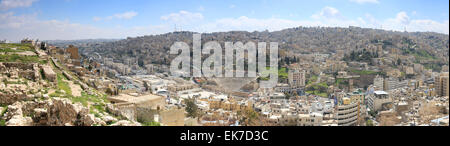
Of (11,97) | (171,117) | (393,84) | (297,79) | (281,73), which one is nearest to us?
(11,97)

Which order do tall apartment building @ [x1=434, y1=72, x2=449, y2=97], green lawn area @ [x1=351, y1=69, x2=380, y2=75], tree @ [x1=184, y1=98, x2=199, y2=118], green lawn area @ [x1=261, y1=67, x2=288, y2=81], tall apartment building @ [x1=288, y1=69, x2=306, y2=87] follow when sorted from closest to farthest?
tall apartment building @ [x1=434, y1=72, x2=449, y2=97]
tree @ [x1=184, y1=98, x2=199, y2=118]
tall apartment building @ [x1=288, y1=69, x2=306, y2=87]
green lawn area @ [x1=351, y1=69, x2=380, y2=75]
green lawn area @ [x1=261, y1=67, x2=288, y2=81]

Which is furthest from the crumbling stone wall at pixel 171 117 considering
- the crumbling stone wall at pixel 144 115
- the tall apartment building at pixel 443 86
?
the tall apartment building at pixel 443 86

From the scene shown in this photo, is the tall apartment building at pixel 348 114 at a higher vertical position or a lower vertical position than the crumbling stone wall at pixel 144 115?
lower

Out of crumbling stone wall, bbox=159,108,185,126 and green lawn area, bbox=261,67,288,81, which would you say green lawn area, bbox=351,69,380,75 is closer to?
green lawn area, bbox=261,67,288,81

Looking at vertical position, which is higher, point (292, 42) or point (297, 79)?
point (292, 42)

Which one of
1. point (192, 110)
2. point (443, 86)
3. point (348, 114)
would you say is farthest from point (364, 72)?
point (192, 110)

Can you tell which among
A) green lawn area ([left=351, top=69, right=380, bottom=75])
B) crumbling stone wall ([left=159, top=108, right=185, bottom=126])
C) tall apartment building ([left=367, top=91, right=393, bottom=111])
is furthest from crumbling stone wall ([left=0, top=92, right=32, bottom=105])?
green lawn area ([left=351, top=69, right=380, bottom=75])

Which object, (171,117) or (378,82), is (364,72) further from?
(171,117)

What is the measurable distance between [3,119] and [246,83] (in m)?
18.0

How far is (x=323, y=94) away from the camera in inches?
661

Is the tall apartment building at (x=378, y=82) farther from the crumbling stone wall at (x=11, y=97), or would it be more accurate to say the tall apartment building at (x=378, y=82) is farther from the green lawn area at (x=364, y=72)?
the crumbling stone wall at (x=11, y=97)
